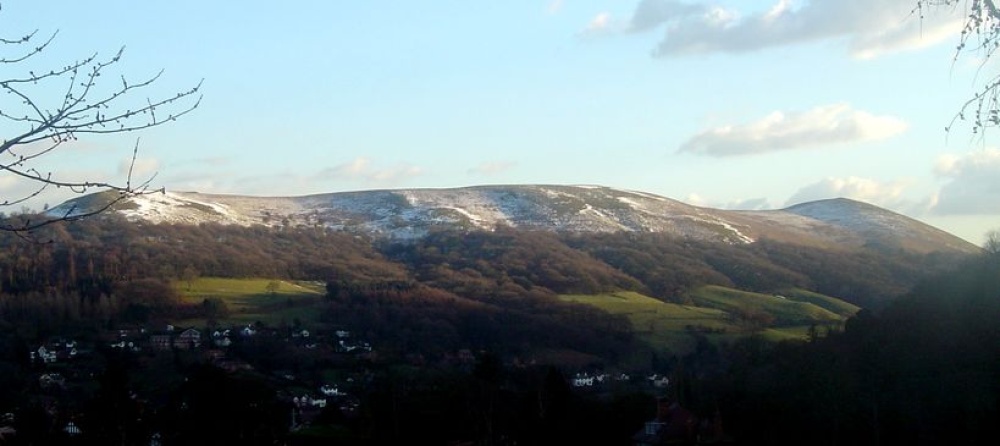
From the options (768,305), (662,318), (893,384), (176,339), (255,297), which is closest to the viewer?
(893,384)

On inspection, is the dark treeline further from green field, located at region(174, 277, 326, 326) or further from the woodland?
green field, located at region(174, 277, 326, 326)

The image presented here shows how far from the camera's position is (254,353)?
1982 inches

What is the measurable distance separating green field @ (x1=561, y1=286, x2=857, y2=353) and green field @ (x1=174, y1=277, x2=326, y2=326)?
656 inches

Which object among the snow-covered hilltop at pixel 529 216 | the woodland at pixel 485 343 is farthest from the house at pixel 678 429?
the snow-covered hilltop at pixel 529 216

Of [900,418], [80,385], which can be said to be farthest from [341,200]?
[900,418]

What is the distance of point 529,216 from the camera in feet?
344

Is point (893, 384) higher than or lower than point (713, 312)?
higher

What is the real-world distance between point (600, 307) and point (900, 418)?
42217 mm

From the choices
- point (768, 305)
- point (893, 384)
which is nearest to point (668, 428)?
point (893, 384)

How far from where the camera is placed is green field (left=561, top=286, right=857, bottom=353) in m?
57.2

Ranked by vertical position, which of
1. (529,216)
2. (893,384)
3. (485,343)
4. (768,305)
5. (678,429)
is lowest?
(485,343)

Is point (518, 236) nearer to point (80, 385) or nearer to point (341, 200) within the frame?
point (341, 200)

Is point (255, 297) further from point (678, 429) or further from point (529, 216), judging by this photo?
point (529, 216)

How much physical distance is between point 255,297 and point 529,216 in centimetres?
4487
